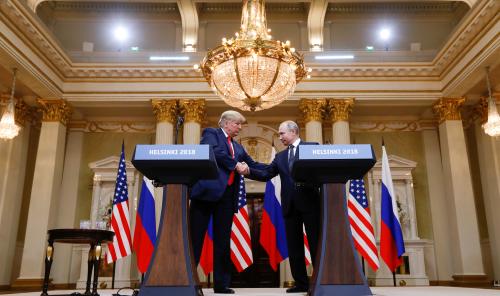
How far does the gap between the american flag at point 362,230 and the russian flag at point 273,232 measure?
3.92 ft

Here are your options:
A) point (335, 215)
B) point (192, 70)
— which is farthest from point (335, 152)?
point (192, 70)

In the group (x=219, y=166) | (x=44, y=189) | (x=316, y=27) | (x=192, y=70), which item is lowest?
(x=219, y=166)

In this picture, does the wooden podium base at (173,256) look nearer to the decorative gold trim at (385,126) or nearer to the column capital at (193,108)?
the column capital at (193,108)

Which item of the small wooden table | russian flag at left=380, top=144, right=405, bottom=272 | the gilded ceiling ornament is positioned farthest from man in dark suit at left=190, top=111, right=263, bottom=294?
the gilded ceiling ornament

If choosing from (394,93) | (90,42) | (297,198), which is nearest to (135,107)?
(90,42)

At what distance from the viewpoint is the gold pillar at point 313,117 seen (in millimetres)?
10211

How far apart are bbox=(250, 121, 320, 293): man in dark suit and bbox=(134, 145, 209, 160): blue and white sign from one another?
99 centimetres

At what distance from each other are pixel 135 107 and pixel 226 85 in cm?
528

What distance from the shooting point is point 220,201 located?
3820 mm

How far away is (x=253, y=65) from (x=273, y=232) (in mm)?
2981

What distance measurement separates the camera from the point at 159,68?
10.3m

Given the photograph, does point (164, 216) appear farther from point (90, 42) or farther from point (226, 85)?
point (90, 42)

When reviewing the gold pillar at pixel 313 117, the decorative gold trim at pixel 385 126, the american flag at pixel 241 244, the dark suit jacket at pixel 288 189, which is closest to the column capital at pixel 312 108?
the gold pillar at pixel 313 117

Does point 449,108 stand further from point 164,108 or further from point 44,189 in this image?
point 44,189
